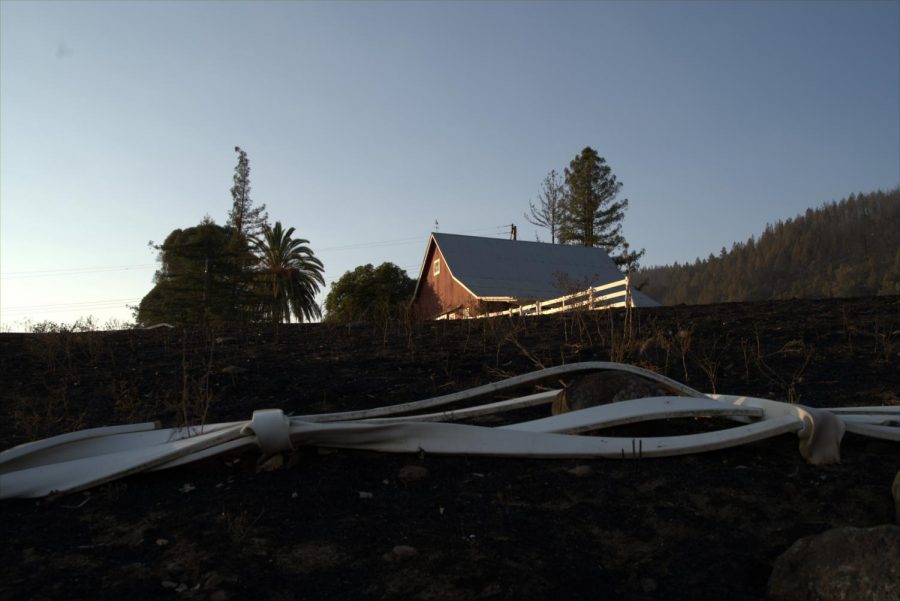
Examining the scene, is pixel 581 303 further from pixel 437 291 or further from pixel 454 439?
pixel 437 291

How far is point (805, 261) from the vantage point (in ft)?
167

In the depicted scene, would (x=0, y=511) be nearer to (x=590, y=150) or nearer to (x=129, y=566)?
(x=129, y=566)

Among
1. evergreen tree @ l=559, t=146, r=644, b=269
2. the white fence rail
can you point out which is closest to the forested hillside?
evergreen tree @ l=559, t=146, r=644, b=269

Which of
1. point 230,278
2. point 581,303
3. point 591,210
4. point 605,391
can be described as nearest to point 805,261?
point 591,210

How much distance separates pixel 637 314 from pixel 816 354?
2.13 metres

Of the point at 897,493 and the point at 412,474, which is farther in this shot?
the point at 412,474

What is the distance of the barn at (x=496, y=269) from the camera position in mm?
20453

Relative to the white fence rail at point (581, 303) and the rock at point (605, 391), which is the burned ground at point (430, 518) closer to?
the rock at point (605, 391)

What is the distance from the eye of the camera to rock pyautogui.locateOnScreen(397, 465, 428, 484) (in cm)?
263

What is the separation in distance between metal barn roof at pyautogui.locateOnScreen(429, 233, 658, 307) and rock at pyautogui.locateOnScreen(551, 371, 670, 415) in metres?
16.2

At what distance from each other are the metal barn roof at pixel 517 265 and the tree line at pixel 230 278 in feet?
32.1

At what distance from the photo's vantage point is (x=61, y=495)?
104 inches

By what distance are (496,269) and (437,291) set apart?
225 cm

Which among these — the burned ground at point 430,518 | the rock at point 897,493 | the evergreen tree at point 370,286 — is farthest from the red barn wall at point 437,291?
the rock at point 897,493
